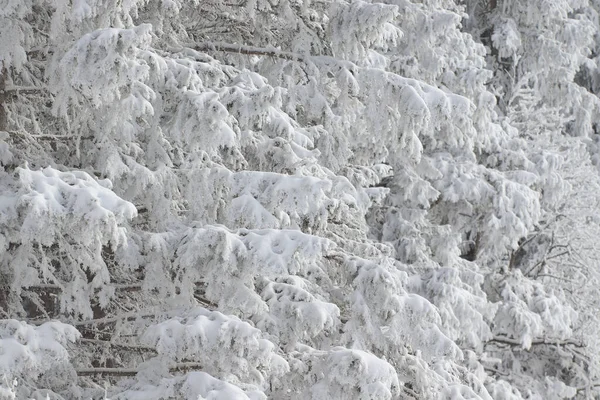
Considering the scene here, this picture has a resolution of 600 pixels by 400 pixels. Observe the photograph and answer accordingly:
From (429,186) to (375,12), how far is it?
17.8 ft

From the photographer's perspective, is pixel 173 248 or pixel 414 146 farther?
pixel 414 146

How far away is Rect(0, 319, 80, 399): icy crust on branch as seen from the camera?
13.7 ft

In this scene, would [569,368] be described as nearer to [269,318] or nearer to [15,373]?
[269,318]

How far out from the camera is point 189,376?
Result: 446 centimetres

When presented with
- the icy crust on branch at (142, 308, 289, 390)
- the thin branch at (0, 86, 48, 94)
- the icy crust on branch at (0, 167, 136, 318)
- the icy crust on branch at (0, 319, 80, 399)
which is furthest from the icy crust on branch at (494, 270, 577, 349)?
the icy crust on branch at (0, 319, 80, 399)

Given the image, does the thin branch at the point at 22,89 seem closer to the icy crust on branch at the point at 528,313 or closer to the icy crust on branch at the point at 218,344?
the icy crust on branch at the point at 218,344

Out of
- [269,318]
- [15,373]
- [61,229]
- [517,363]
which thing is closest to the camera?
[15,373]

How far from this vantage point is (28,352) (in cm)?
427

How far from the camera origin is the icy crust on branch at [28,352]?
4.17 metres

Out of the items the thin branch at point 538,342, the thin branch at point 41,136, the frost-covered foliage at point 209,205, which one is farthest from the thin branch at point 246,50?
the thin branch at point 538,342

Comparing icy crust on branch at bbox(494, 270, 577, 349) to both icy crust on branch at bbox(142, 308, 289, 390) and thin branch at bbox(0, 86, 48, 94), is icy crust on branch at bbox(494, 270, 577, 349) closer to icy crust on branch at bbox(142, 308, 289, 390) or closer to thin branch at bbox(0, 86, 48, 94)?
icy crust on branch at bbox(142, 308, 289, 390)

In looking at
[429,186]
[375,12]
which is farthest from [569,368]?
[375,12]

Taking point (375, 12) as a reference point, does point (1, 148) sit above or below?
below

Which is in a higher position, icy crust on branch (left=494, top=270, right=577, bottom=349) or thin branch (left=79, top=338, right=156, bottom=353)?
thin branch (left=79, top=338, right=156, bottom=353)
